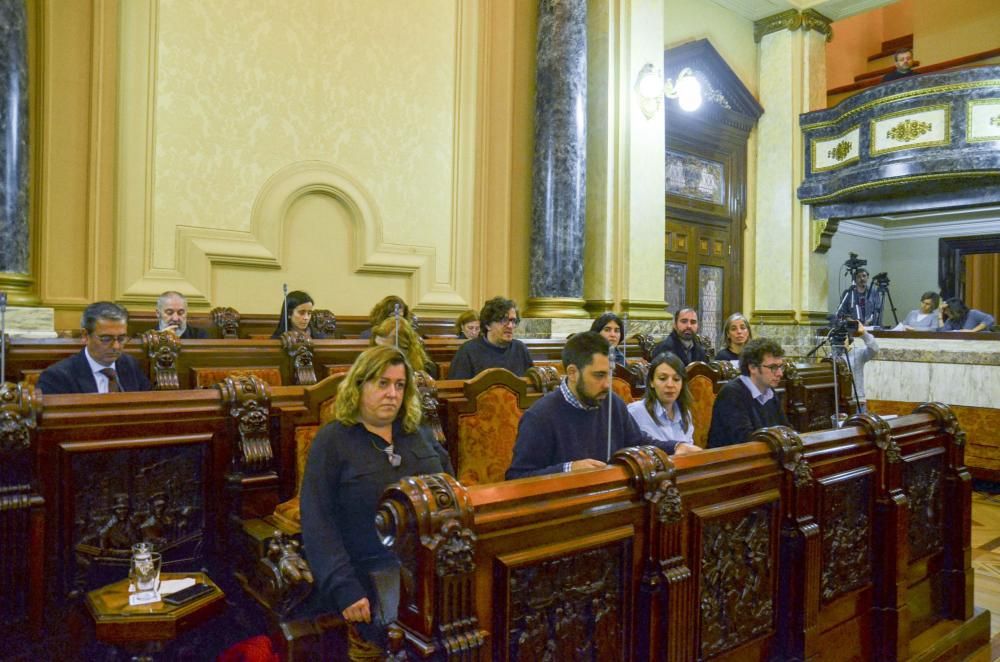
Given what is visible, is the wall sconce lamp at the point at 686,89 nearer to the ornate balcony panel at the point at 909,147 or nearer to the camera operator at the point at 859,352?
the ornate balcony panel at the point at 909,147

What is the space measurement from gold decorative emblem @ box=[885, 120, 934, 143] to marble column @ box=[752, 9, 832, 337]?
1.48 metres

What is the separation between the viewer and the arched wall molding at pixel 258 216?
5285mm

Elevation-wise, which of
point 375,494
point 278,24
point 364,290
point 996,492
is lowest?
point 996,492

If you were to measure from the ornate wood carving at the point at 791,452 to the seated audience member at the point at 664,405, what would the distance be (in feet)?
2.35

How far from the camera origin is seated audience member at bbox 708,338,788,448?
10.1ft

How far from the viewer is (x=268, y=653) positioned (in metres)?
1.92

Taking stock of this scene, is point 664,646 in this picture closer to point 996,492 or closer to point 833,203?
point 996,492

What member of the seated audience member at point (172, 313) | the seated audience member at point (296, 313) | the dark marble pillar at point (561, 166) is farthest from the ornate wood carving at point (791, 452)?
the dark marble pillar at point (561, 166)

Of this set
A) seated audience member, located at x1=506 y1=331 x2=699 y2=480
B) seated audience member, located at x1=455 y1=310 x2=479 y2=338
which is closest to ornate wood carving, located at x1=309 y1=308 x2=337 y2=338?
seated audience member, located at x1=455 y1=310 x2=479 y2=338

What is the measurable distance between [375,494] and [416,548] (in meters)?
0.58

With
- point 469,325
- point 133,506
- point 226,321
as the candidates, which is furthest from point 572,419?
point 226,321

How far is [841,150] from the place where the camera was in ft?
27.4

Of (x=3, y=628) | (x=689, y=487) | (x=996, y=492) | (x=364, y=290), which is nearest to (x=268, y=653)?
(x=3, y=628)

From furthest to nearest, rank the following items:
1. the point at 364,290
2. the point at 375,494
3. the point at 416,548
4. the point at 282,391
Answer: the point at 364,290, the point at 282,391, the point at 375,494, the point at 416,548
